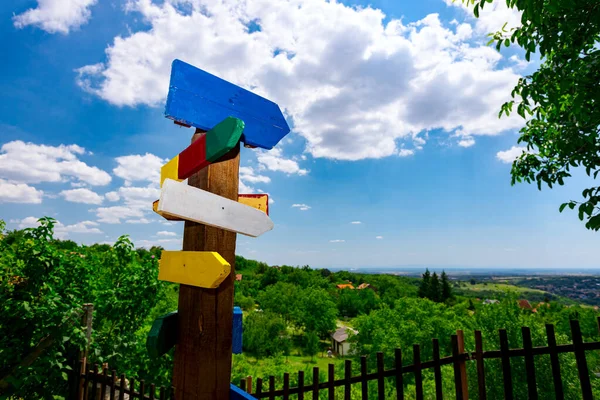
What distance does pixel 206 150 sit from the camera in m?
1.53

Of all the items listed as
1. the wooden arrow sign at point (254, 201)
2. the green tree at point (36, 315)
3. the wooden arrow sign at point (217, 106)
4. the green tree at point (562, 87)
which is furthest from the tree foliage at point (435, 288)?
the wooden arrow sign at point (217, 106)

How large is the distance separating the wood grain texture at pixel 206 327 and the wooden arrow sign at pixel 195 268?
0.07 metres

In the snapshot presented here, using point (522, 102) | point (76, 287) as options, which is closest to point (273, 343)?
point (76, 287)

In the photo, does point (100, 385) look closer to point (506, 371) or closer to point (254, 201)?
point (254, 201)

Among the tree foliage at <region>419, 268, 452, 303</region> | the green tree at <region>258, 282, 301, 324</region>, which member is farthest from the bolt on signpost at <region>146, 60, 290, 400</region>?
the tree foliage at <region>419, 268, 452, 303</region>

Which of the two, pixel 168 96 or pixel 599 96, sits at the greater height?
pixel 599 96

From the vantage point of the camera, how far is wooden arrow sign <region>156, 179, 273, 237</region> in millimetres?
1393

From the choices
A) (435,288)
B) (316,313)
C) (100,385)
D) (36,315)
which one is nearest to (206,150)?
(36,315)

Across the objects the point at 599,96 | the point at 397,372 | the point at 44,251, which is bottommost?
the point at 397,372

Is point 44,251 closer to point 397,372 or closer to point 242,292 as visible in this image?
point 397,372

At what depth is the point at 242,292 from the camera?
45.0 meters

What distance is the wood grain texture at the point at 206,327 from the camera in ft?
4.97

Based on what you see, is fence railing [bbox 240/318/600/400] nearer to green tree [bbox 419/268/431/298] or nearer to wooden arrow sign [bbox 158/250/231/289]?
wooden arrow sign [bbox 158/250/231/289]

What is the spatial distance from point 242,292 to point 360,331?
83.1 feet
